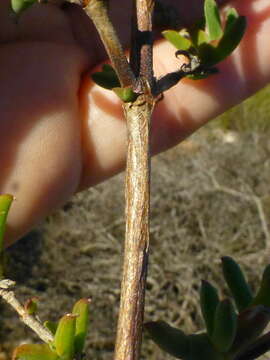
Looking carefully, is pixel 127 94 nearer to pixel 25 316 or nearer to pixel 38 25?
pixel 25 316

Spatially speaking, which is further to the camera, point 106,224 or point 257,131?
point 257,131

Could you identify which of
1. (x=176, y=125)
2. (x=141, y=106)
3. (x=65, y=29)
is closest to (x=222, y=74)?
(x=176, y=125)


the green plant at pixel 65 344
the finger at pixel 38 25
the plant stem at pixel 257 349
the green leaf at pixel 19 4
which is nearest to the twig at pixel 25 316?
the green plant at pixel 65 344

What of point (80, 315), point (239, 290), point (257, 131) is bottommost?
point (257, 131)

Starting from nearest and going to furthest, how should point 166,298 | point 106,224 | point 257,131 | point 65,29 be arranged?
point 65,29 < point 166,298 < point 106,224 < point 257,131

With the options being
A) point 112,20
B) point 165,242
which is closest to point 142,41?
point 112,20

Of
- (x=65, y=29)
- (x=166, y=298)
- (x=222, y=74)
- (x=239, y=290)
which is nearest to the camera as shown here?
(x=239, y=290)

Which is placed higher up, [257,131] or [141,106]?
[141,106]

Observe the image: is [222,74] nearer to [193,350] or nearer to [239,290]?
[239,290]
